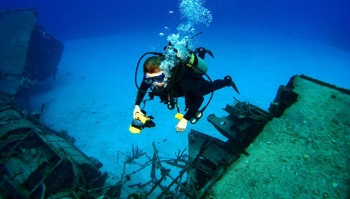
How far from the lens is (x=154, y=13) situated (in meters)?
70.3

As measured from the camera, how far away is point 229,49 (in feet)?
80.7

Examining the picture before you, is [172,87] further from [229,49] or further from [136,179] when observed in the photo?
[229,49]

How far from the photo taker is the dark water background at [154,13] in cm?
5106

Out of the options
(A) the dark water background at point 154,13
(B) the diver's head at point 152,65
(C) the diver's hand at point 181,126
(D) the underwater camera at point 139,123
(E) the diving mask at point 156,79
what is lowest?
(D) the underwater camera at point 139,123

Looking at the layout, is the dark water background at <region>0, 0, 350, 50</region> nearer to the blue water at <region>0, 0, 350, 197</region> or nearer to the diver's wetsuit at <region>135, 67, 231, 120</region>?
the blue water at <region>0, 0, 350, 197</region>

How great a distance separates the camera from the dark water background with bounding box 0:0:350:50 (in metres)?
51.1

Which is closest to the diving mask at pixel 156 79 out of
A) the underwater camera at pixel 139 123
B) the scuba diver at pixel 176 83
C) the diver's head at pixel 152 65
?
the scuba diver at pixel 176 83

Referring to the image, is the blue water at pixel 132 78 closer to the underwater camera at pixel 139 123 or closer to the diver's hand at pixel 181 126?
the underwater camera at pixel 139 123

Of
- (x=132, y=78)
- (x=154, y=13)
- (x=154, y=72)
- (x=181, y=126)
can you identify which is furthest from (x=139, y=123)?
(x=154, y=13)

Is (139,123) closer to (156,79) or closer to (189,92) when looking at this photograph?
(156,79)

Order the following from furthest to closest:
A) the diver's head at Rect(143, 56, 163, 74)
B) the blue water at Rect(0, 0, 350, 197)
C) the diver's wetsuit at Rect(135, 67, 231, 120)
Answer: the blue water at Rect(0, 0, 350, 197), the diver's wetsuit at Rect(135, 67, 231, 120), the diver's head at Rect(143, 56, 163, 74)

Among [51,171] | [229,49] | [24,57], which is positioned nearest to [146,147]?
[51,171]

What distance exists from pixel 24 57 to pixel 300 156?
14.3 m

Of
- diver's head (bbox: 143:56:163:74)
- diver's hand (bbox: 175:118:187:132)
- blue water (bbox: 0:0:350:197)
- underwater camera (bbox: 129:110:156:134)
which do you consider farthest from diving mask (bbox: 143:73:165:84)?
blue water (bbox: 0:0:350:197)
